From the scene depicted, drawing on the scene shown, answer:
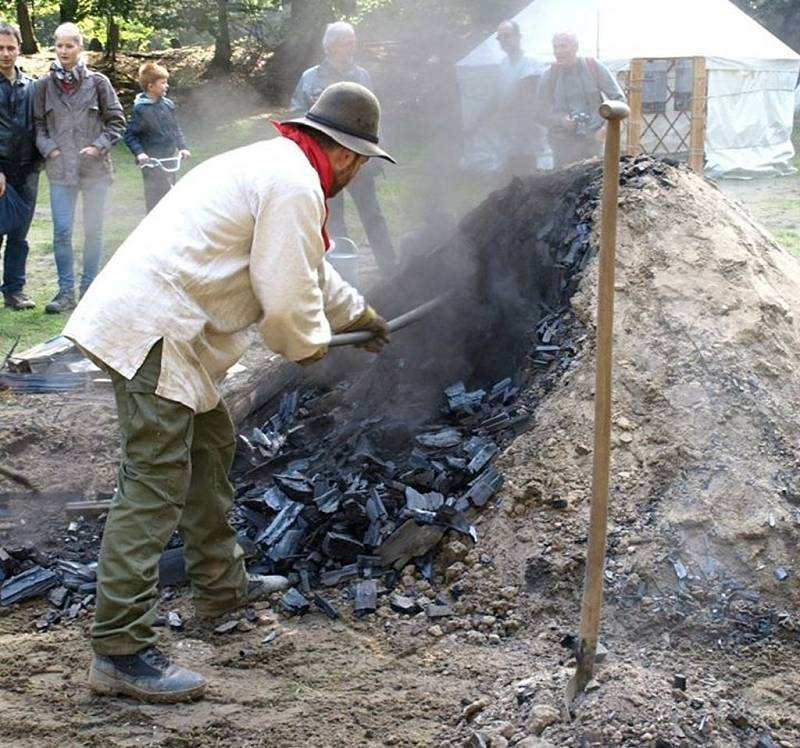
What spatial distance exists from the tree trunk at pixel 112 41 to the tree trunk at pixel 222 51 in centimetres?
178

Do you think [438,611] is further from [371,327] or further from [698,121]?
[698,121]

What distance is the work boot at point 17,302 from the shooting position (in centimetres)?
883

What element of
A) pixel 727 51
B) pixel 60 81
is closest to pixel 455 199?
pixel 60 81

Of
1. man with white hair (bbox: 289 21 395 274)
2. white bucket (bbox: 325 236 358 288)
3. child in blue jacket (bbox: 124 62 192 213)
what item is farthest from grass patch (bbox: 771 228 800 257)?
child in blue jacket (bbox: 124 62 192 213)

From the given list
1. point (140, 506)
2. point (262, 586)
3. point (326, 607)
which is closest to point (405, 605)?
point (326, 607)

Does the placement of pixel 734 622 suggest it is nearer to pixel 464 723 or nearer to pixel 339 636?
pixel 464 723

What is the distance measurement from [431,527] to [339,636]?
0.64 metres

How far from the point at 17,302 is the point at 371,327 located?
17.9ft

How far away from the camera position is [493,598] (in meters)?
4.24

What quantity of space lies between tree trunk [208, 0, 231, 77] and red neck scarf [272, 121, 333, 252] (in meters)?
16.7

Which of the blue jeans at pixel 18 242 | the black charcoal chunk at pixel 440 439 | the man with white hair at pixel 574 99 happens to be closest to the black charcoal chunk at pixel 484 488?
the black charcoal chunk at pixel 440 439

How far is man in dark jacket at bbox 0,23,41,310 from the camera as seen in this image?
26.8ft

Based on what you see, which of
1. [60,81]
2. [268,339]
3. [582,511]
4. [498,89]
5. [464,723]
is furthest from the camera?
[498,89]

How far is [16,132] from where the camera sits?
325 inches
